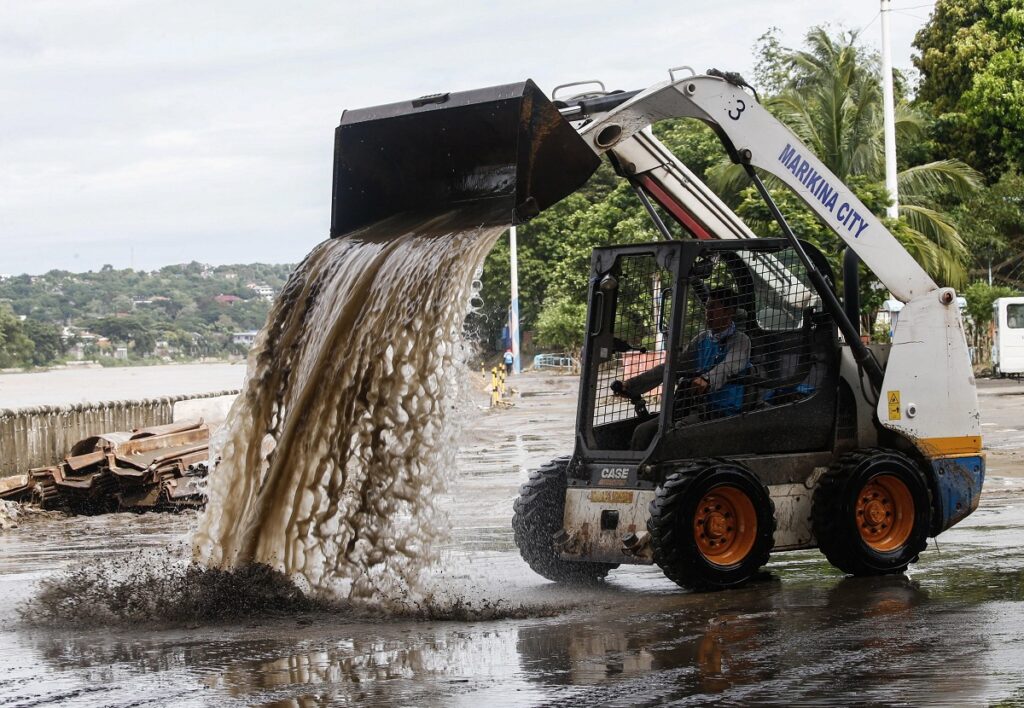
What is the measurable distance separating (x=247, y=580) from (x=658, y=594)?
259cm

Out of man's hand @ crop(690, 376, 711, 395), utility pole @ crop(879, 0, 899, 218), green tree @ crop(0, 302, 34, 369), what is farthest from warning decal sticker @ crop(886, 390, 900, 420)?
green tree @ crop(0, 302, 34, 369)

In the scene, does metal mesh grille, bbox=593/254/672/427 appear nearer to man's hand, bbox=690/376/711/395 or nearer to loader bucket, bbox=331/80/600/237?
man's hand, bbox=690/376/711/395

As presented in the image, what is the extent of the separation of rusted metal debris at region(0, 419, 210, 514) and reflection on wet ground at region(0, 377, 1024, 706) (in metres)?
6.24

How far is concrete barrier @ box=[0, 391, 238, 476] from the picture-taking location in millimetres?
18625

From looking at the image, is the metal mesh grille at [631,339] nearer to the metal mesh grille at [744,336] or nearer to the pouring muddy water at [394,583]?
the metal mesh grille at [744,336]

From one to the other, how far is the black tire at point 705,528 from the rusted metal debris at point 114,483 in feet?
29.2

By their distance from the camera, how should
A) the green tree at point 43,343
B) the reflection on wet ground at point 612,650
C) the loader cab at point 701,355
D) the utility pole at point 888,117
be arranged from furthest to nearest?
the green tree at point 43,343
the utility pole at point 888,117
the loader cab at point 701,355
the reflection on wet ground at point 612,650

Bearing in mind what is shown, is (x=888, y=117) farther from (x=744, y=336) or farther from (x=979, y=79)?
(x=744, y=336)

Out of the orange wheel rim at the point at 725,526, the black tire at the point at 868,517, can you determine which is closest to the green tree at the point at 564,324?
the black tire at the point at 868,517

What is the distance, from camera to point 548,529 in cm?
1020

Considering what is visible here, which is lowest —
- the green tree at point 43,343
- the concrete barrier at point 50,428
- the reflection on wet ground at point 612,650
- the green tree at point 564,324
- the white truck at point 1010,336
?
the reflection on wet ground at point 612,650

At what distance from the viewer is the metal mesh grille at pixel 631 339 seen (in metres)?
10.1

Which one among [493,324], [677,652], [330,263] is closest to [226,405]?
[330,263]

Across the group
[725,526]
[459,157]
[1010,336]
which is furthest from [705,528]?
[1010,336]
